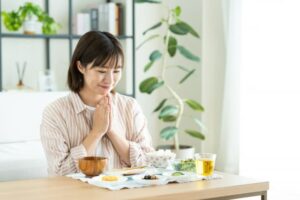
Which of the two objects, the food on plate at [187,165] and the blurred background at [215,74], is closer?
the food on plate at [187,165]

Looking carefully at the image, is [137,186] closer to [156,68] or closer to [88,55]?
[88,55]

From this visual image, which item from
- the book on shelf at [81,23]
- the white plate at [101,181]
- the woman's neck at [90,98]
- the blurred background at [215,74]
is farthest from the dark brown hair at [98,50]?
the book on shelf at [81,23]

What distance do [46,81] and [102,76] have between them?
102 inches

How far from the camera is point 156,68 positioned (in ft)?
17.7

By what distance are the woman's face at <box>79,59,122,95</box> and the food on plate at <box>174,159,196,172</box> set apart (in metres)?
0.44

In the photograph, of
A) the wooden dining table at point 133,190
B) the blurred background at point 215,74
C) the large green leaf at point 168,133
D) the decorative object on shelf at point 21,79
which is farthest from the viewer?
the decorative object on shelf at point 21,79

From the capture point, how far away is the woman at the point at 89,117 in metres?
2.25

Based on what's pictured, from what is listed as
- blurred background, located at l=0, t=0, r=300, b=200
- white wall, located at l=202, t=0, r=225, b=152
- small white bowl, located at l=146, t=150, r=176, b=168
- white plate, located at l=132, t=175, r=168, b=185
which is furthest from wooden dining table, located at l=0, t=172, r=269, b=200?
white wall, located at l=202, t=0, r=225, b=152

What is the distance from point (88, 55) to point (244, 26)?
8.53 feet

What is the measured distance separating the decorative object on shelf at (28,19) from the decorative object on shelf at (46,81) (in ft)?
1.16

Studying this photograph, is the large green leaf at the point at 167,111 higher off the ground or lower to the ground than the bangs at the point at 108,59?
lower

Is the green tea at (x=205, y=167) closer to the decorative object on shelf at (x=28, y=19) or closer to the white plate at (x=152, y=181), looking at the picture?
the white plate at (x=152, y=181)

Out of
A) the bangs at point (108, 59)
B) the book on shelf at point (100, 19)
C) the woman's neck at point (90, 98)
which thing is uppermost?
the book on shelf at point (100, 19)

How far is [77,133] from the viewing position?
7.66ft
